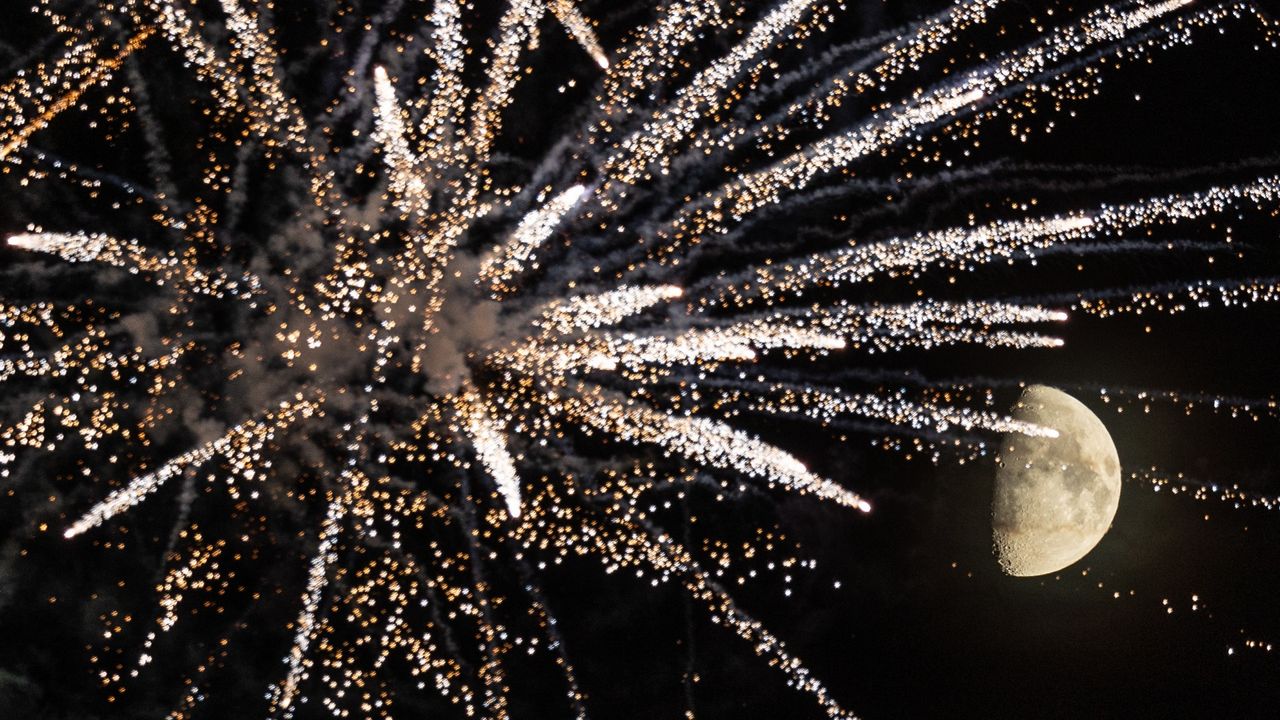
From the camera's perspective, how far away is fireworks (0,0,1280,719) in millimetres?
3533

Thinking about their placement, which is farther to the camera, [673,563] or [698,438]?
[673,563]

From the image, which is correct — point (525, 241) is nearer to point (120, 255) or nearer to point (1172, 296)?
point (120, 255)

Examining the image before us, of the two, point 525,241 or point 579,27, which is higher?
point 579,27

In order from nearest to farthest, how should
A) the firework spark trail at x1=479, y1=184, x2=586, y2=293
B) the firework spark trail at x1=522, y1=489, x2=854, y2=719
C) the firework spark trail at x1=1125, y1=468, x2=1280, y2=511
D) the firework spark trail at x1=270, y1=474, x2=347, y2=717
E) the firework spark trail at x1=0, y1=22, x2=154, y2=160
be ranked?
1. the firework spark trail at x1=0, y1=22, x2=154, y2=160
2. the firework spark trail at x1=479, y1=184, x2=586, y2=293
3. the firework spark trail at x1=270, y1=474, x2=347, y2=717
4. the firework spark trail at x1=522, y1=489, x2=854, y2=719
5. the firework spark trail at x1=1125, y1=468, x2=1280, y2=511

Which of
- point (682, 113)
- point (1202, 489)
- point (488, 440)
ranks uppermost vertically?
point (682, 113)

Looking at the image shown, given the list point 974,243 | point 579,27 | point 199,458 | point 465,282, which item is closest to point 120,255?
point 199,458

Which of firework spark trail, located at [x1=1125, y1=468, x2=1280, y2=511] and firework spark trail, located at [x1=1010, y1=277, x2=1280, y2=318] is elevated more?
firework spark trail, located at [x1=1010, y1=277, x2=1280, y2=318]

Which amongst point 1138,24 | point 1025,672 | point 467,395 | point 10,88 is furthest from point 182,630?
point 1138,24

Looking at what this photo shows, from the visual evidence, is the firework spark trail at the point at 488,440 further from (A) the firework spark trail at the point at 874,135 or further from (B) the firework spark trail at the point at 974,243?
(B) the firework spark trail at the point at 974,243

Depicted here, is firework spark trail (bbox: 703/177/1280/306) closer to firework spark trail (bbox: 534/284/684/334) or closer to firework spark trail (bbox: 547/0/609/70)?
firework spark trail (bbox: 534/284/684/334)

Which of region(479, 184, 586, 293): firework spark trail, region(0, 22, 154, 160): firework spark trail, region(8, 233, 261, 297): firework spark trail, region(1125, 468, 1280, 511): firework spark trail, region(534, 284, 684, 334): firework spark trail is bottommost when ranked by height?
region(1125, 468, 1280, 511): firework spark trail

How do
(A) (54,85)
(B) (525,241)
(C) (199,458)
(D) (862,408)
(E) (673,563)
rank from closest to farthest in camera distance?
(A) (54,85), (B) (525,241), (C) (199,458), (D) (862,408), (E) (673,563)

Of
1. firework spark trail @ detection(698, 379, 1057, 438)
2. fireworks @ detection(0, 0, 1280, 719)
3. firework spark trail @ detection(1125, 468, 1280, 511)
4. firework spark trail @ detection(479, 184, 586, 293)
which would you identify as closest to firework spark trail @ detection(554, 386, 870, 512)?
fireworks @ detection(0, 0, 1280, 719)

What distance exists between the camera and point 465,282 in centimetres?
358
